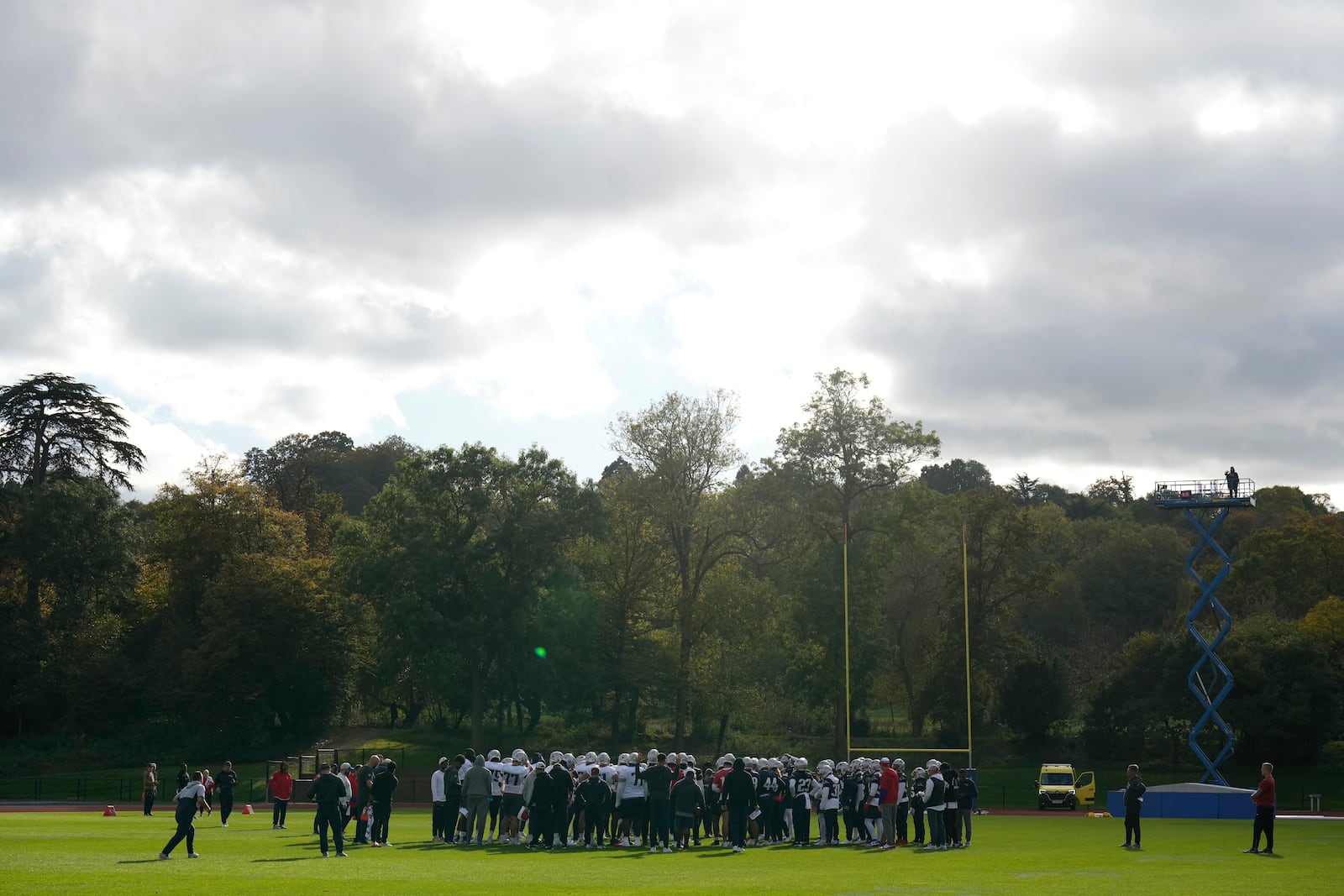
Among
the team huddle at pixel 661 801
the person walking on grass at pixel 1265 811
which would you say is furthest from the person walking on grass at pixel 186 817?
the person walking on grass at pixel 1265 811

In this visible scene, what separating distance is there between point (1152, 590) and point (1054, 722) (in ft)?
93.8

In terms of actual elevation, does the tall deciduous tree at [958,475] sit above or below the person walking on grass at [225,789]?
above

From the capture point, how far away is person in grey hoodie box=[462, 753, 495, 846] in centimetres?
2900

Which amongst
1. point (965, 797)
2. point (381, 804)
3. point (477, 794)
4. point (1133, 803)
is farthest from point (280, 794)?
point (1133, 803)

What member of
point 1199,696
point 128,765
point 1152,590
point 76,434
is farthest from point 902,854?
point 1152,590

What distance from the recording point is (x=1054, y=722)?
226 ft

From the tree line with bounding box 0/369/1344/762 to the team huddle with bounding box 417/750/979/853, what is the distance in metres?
27.1

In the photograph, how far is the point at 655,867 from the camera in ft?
77.4

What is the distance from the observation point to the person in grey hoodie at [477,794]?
29000 millimetres

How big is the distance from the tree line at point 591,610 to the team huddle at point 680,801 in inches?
1068

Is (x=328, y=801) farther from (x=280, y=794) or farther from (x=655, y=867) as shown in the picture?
(x=280, y=794)

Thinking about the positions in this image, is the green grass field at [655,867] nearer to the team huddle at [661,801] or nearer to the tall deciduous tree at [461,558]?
the team huddle at [661,801]

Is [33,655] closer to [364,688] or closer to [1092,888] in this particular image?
[364,688]

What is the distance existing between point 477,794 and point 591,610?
120 feet
